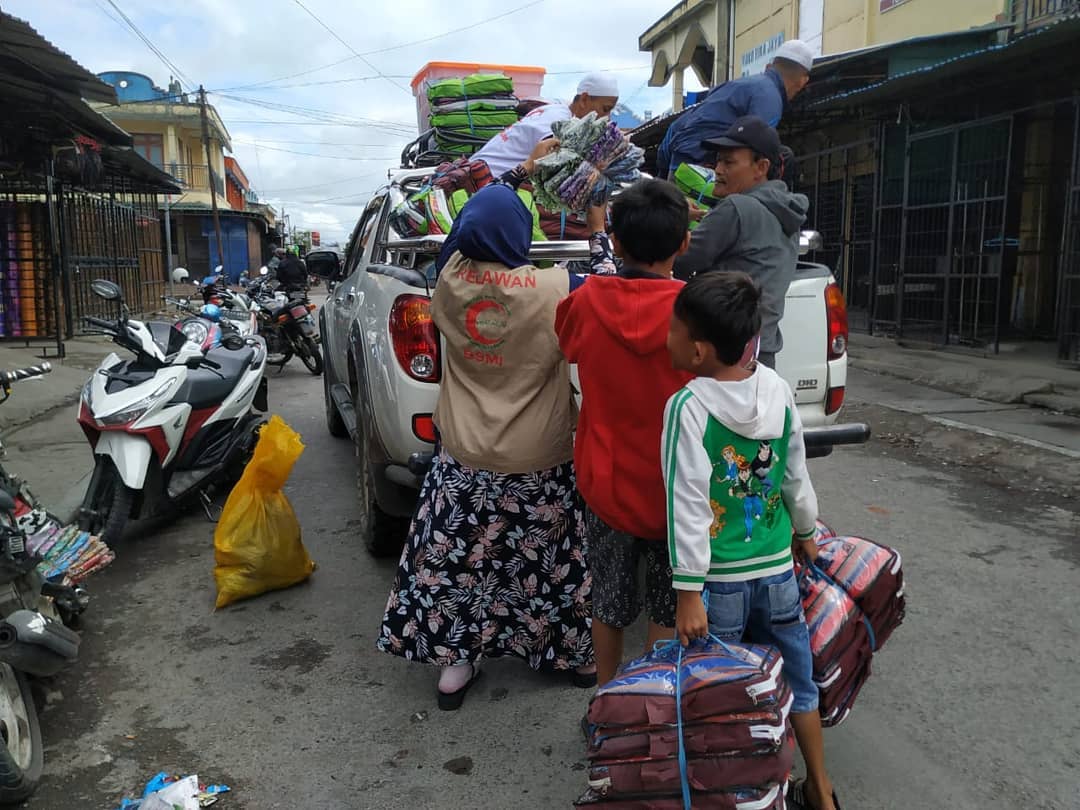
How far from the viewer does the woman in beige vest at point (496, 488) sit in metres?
2.81

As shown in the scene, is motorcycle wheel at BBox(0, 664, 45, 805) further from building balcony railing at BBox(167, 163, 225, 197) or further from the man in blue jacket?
building balcony railing at BBox(167, 163, 225, 197)

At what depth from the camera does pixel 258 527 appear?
396cm

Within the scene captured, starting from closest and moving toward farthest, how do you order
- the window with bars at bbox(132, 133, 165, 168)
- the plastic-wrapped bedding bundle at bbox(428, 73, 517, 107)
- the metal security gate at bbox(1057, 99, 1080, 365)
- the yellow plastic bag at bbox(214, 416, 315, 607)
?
the yellow plastic bag at bbox(214, 416, 315, 607), the plastic-wrapped bedding bundle at bbox(428, 73, 517, 107), the metal security gate at bbox(1057, 99, 1080, 365), the window with bars at bbox(132, 133, 165, 168)

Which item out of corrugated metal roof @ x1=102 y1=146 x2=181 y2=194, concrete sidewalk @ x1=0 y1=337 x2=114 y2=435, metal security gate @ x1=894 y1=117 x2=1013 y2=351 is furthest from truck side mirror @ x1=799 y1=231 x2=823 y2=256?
corrugated metal roof @ x1=102 y1=146 x2=181 y2=194

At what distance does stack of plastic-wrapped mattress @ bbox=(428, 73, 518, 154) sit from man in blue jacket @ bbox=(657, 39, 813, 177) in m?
1.58

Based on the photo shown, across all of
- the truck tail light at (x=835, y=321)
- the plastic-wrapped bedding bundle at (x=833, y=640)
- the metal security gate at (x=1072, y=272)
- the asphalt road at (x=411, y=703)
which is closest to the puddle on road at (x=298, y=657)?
the asphalt road at (x=411, y=703)

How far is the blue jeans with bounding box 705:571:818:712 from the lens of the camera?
7.08 ft

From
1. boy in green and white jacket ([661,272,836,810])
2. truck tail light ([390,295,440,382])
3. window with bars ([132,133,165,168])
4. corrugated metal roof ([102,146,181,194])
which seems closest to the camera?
boy in green and white jacket ([661,272,836,810])

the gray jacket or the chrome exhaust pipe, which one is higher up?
the gray jacket

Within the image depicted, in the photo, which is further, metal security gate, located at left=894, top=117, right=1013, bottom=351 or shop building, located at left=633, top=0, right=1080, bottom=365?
metal security gate, located at left=894, top=117, right=1013, bottom=351

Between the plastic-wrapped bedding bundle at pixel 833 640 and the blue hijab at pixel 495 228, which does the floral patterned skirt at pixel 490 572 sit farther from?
the plastic-wrapped bedding bundle at pixel 833 640

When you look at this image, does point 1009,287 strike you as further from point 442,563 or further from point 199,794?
point 199,794

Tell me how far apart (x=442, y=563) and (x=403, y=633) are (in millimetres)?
303

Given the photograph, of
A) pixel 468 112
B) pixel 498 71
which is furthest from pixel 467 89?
pixel 498 71
